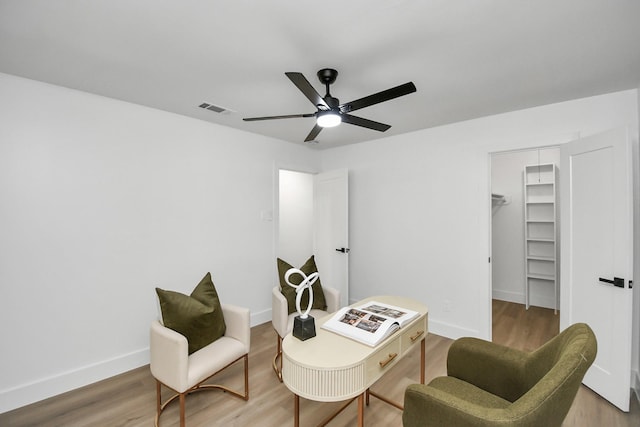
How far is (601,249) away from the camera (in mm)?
2223

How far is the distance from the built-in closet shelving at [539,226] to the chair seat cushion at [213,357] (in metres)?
4.24

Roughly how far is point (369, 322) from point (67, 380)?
254cm

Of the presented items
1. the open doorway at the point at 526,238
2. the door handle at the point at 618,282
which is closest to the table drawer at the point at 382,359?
the door handle at the point at 618,282

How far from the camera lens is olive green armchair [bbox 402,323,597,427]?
1.05 meters

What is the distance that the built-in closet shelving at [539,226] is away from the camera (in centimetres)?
421

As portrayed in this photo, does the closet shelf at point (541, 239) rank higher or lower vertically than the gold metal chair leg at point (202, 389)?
higher

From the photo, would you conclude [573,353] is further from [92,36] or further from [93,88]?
[93,88]

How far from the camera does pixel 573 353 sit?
116 centimetres

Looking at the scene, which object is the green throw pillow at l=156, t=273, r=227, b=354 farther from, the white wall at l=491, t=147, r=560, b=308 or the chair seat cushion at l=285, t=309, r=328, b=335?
the white wall at l=491, t=147, r=560, b=308

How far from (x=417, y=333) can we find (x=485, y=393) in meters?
0.48

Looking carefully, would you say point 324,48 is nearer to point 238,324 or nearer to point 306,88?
point 306,88

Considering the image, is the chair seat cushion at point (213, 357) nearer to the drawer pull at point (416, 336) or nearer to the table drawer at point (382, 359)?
the table drawer at point (382, 359)

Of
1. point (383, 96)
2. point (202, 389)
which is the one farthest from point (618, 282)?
point (202, 389)

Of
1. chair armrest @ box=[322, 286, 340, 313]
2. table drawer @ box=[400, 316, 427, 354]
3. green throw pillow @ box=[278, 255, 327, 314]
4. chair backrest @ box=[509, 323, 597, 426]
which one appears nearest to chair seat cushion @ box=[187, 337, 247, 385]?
green throw pillow @ box=[278, 255, 327, 314]
